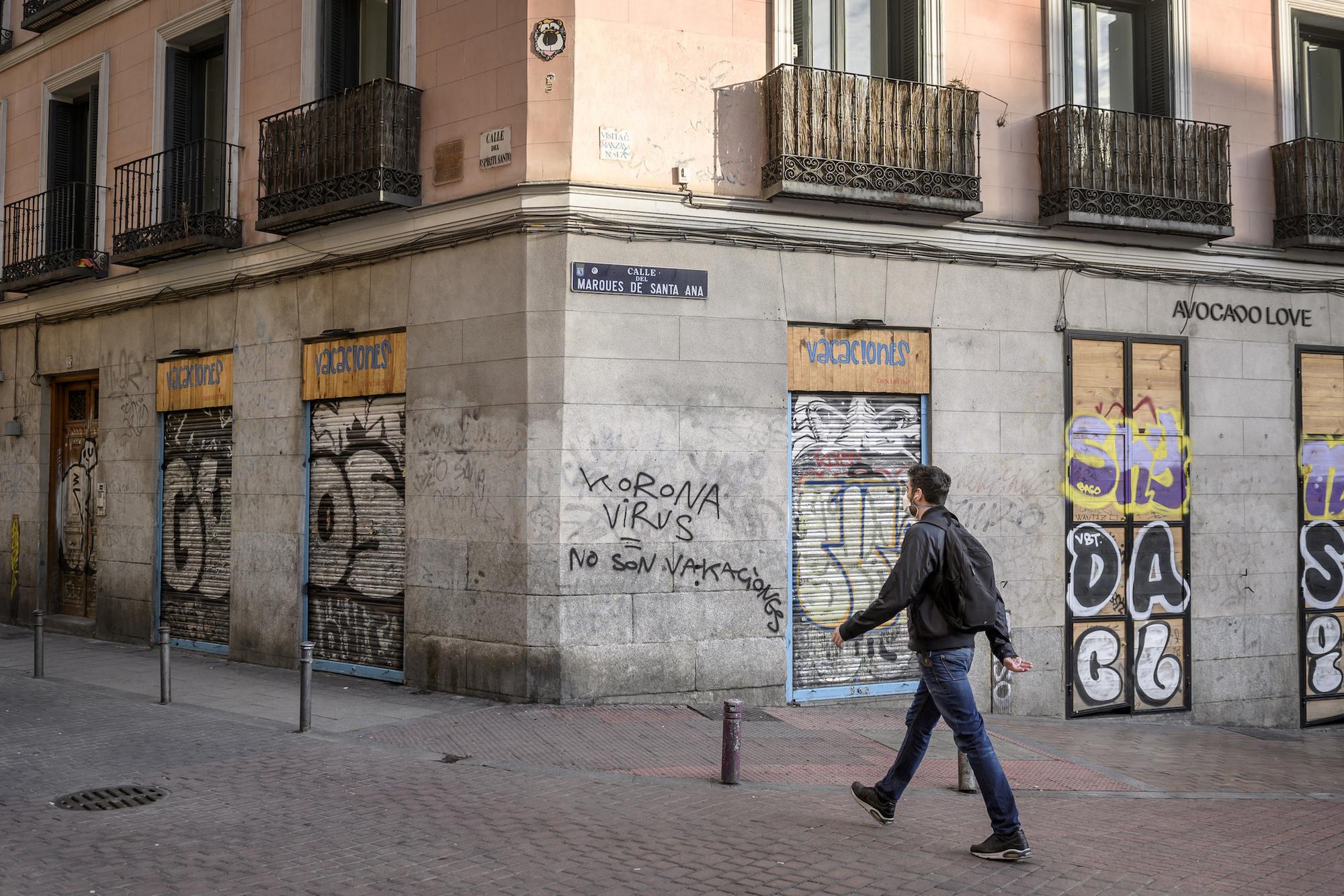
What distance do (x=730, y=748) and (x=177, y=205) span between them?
1049 centimetres

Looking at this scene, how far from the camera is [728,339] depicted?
10.6m

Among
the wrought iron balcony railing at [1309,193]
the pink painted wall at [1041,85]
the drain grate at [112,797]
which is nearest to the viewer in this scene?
the drain grate at [112,797]

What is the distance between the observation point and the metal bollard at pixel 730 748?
24.5 ft

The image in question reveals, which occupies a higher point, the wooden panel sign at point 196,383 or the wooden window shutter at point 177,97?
the wooden window shutter at point 177,97

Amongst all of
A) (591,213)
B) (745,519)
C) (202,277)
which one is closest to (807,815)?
(745,519)

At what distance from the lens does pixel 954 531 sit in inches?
249

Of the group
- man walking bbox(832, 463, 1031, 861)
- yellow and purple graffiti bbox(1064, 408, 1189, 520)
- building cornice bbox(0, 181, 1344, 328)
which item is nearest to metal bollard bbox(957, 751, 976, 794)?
man walking bbox(832, 463, 1031, 861)

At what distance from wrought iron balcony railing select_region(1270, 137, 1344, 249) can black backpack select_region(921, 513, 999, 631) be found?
9.05 m

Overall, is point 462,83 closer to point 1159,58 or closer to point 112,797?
point 112,797

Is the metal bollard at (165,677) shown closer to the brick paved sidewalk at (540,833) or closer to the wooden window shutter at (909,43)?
the brick paved sidewalk at (540,833)

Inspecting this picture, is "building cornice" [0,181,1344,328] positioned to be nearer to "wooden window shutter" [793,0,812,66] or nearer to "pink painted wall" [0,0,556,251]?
"pink painted wall" [0,0,556,251]

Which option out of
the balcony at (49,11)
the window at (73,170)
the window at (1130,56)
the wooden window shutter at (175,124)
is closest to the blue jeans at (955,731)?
the window at (1130,56)

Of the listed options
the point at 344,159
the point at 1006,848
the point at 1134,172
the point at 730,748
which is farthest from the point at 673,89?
the point at 1006,848

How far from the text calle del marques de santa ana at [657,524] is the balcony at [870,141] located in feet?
9.73
